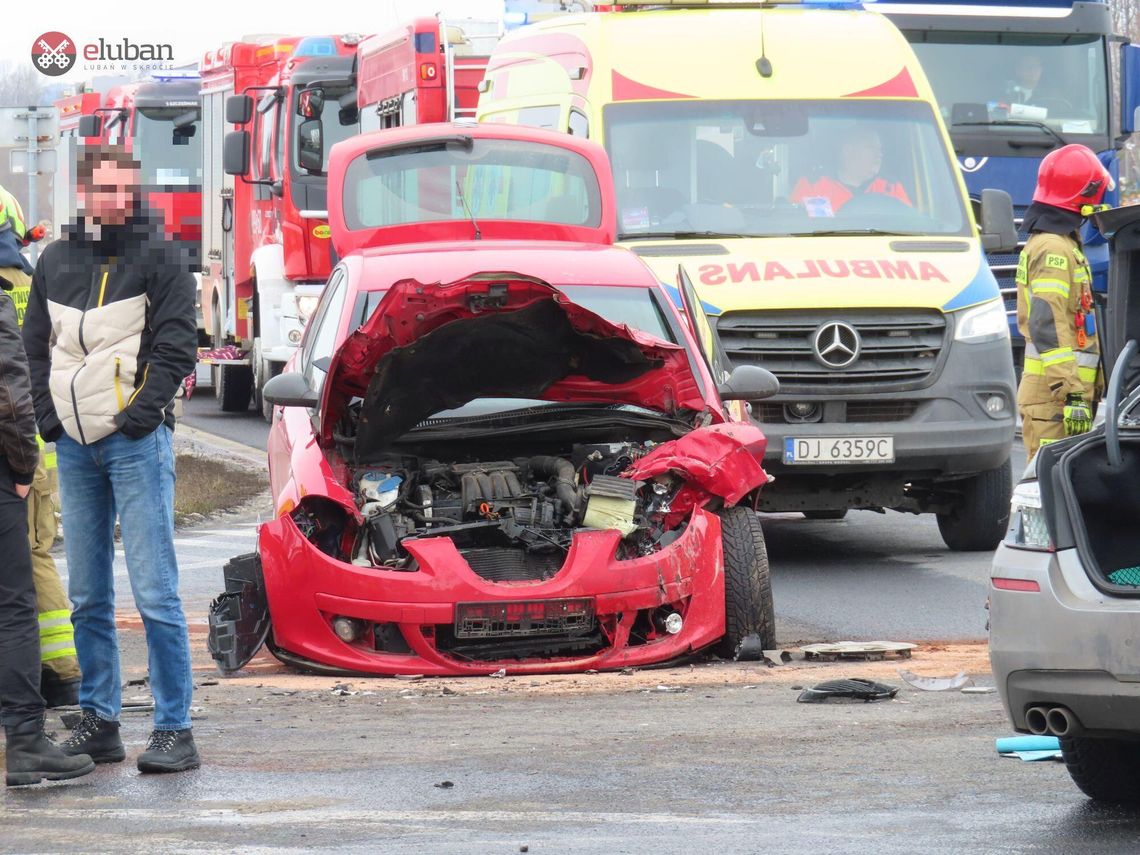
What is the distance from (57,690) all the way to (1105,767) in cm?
374

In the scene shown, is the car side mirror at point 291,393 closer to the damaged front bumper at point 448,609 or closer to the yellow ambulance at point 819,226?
the damaged front bumper at point 448,609

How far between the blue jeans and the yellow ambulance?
4.35 meters

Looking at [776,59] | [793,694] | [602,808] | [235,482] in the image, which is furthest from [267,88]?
[602,808]

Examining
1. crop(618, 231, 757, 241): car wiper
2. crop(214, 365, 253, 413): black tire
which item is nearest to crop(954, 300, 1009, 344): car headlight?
crop(618, 231, 757, 241): car wiper

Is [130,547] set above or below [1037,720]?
above

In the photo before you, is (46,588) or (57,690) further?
(46,588)

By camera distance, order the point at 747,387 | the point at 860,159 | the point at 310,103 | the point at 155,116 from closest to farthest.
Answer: the point at 747,387
the point at 860,159
the point at 310,103
the point at 155,116

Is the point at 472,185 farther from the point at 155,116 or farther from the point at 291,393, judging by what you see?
the point at 155,116

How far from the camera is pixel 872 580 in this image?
36.5ft

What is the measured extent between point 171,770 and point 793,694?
229cm

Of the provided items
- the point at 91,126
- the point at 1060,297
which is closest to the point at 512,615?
the point at 1060,297

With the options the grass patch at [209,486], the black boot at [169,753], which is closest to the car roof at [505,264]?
the black boot at [169,753]

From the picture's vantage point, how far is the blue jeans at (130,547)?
20.7 feet

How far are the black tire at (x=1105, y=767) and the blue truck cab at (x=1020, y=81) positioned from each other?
11.9 metres
